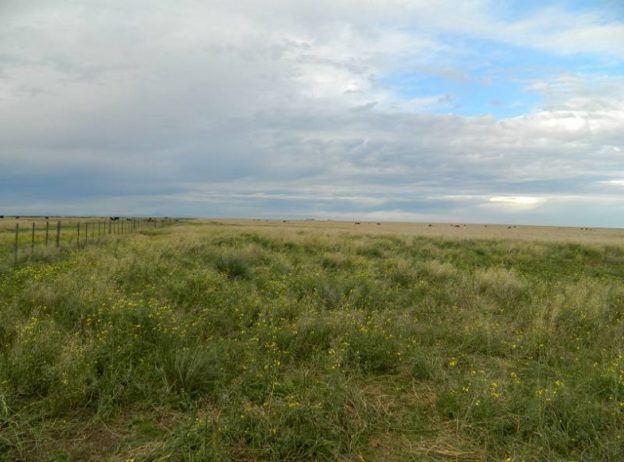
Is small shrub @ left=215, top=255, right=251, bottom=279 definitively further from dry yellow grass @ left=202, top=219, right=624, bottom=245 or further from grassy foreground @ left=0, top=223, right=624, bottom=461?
dry yellow grass @ left=202, top=219, right=624, bottom=245

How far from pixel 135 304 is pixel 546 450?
542 centimetres

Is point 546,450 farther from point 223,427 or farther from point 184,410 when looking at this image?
point 184,410

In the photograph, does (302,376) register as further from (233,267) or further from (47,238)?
(47,238)

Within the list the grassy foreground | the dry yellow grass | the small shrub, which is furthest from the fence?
the dry yellow grass

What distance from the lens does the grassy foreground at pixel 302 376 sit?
12.0ft

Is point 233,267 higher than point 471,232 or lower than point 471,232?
lower

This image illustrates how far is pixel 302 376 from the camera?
190 inches

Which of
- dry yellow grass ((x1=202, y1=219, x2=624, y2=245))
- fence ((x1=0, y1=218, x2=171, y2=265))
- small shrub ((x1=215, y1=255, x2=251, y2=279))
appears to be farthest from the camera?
dry yellow grass ((x1=202, y1=219, x2=624, y2=245))

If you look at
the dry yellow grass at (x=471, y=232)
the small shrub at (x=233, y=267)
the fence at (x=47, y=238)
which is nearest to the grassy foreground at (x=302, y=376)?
the small shrub at (x=233, y=267)

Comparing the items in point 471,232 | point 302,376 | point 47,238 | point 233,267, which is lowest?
point 302,376

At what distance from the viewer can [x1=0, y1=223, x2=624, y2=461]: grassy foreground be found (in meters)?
3.65

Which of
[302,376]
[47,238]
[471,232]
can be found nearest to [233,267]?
[302,376]

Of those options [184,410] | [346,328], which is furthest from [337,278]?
[184,410]

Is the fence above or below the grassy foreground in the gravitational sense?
above
